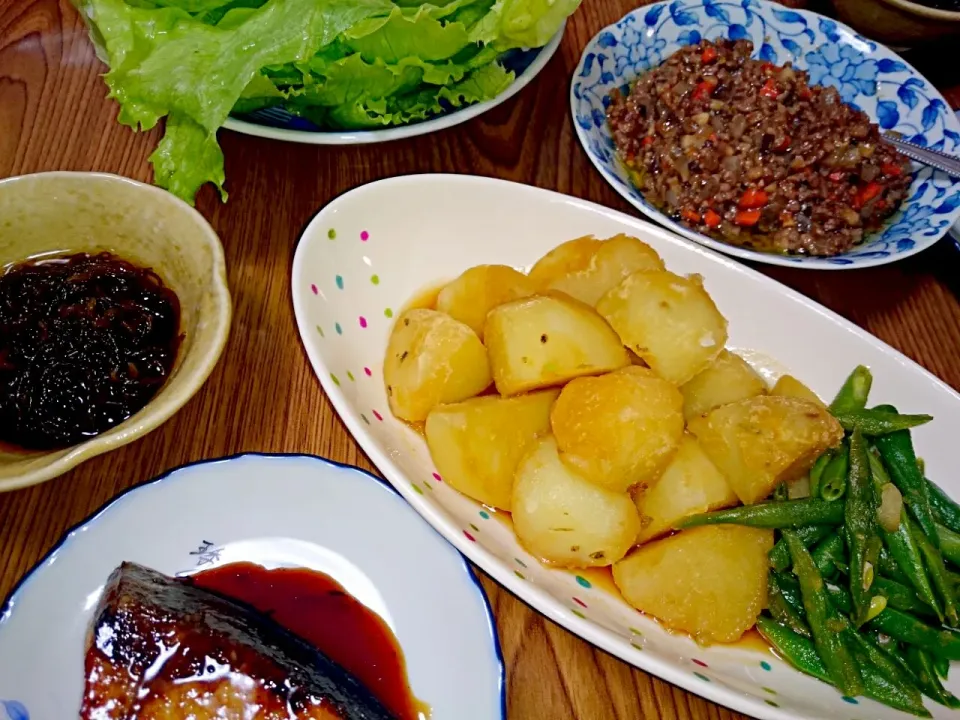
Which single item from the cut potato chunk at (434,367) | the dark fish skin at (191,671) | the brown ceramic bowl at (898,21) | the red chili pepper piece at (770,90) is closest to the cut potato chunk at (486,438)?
the cut potato chunk at (434,367)

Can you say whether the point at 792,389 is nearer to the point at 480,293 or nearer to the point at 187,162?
the point at 480,293

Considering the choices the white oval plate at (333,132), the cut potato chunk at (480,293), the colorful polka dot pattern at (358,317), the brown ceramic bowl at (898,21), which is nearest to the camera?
the colorful polka dot pattern at (358,317)

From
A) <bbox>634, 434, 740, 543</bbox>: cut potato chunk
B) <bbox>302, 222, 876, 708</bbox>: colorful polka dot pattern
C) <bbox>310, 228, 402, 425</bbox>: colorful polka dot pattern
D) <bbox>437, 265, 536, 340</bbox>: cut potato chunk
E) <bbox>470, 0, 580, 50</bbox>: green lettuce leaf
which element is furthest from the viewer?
<bbox>470, 0, 580, 50</bbox>: green lettuce leaf

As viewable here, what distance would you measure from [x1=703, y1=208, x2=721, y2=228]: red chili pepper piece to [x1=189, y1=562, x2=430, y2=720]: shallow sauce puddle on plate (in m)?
1.40

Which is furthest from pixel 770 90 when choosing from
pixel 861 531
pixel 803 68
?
pixel 861 531

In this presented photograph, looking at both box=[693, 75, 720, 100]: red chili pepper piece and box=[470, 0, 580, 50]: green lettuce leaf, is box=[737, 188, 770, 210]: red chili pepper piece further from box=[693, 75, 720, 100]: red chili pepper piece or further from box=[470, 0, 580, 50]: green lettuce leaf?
box=[470, 0, 580, 50]: green lettuce leaf

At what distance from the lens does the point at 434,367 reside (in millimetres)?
1414

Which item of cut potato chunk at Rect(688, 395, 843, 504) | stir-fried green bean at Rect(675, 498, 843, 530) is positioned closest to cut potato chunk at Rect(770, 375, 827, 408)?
cut potato chunk at Rect(688, 395, 843, 504)

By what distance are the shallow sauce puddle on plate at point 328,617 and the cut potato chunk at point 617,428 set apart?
0.50 meters

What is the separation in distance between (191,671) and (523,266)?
1200 millimetres

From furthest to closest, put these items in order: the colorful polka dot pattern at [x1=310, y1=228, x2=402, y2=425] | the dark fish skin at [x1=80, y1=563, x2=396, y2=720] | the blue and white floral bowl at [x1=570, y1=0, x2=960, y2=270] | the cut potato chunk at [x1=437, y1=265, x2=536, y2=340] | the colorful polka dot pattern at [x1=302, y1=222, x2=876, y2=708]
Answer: the blue and white floral bowl at [x1=570, y1=0, x2=960, y2=270] < the cut potato chunk at [x1=437, y1=265, x2=536, y2=340] < the colorful polka dot pattern at [x1=310, y1=228, x2=402, y2=425] < the colorful polka dot pattern at [x1=302, y1=222, x2=876, y2=708] < the dark fish skin at [x1=80, y1=563, x2=396, y2=720]

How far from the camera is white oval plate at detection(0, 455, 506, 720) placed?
46.0 inches

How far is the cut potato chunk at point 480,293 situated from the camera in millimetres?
1566

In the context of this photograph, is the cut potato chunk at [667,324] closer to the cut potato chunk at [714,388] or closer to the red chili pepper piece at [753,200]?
the cut potato chunk at [714,388]
